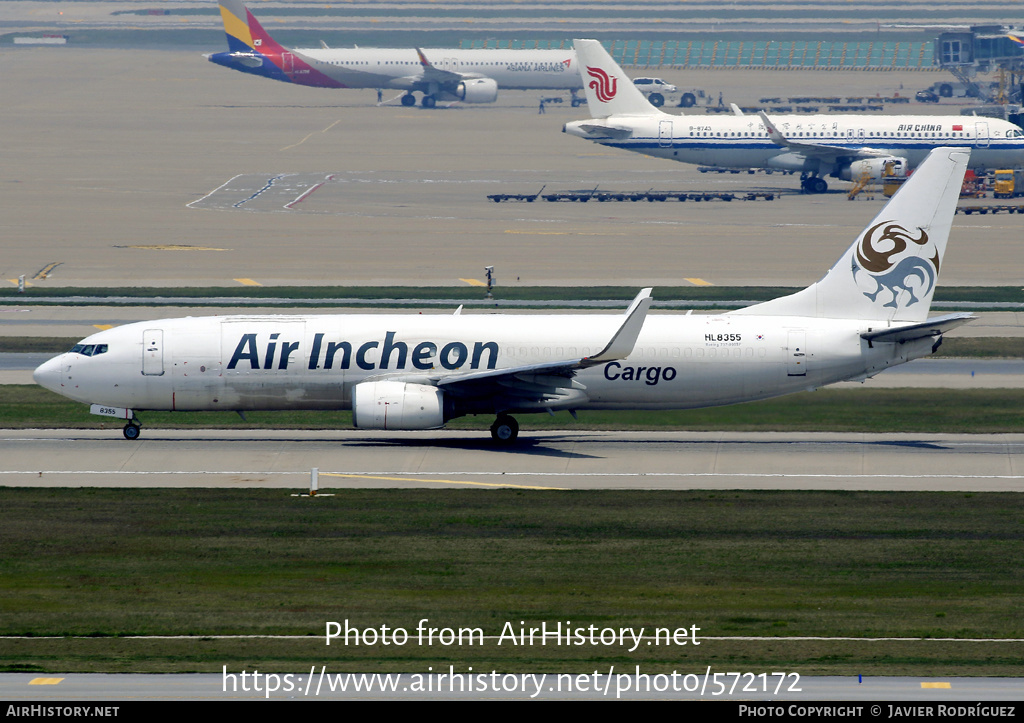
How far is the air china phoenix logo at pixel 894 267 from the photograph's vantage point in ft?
148

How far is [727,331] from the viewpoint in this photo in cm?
4484

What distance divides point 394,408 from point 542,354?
5.17 m

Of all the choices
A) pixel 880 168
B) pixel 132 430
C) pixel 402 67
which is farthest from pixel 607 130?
pixel 402 67

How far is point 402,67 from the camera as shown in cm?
18588

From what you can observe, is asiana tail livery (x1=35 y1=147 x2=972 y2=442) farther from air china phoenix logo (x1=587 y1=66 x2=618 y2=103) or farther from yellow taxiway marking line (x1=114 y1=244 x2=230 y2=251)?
air china phoenix logo (x1=587 y1=66 x2=618 y2=103)

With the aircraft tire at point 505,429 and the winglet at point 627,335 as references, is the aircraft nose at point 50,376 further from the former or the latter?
the winglet at point 627,335

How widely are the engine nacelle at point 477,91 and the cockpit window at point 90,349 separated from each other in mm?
141454

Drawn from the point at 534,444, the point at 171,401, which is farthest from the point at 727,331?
the point at 171,401

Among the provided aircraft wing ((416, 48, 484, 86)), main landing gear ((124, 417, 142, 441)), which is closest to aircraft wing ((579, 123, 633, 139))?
main landing gear ((124, 417, 142, 441))

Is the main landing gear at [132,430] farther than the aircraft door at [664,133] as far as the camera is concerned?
No

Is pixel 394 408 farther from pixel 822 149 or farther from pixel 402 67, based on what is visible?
pixel 402 67

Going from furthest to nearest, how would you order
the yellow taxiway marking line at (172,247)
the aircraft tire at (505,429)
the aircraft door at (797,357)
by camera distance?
the yellow taxiway marking line at (172,247), the aircraft tire at (505,429), the aircraft door at (797,357)

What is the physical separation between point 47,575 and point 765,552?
1574 cm

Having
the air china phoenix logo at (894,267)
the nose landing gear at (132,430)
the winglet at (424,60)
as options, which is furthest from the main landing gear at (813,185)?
the winglet at (424,60)
